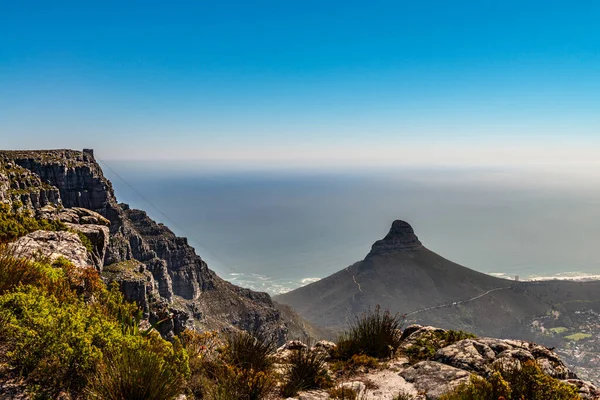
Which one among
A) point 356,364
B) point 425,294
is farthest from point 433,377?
point 425,294

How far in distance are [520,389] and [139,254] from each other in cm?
7516

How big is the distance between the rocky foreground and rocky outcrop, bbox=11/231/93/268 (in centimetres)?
689

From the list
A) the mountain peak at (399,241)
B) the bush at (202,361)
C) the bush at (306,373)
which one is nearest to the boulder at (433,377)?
the bush at (306,373)

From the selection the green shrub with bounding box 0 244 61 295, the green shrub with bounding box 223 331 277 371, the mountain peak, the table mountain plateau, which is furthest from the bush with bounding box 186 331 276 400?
the mountain peak

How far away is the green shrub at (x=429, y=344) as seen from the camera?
9359 millimetres

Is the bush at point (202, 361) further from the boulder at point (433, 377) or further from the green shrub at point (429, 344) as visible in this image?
the green shrub at point (429, 344)

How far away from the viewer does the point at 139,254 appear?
234ft

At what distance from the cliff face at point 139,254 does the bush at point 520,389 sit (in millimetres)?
31741

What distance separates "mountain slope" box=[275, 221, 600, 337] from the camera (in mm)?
115062

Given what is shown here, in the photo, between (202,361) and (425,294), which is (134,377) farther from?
(425,294)

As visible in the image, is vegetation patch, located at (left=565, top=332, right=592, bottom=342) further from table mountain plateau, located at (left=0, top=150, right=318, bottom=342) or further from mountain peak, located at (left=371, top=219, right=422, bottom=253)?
table mountain plateau, located at (left=0, top=150, right=318, bottom=342)

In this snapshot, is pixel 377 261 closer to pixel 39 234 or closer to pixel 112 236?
pixel 112 236

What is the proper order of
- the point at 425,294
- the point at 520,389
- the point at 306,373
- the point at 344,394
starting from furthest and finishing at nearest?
the point at 425,294 < the point at 306,373 < the point at 344,394 < the point at 520,389

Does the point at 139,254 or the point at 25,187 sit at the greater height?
the point at 25,187
